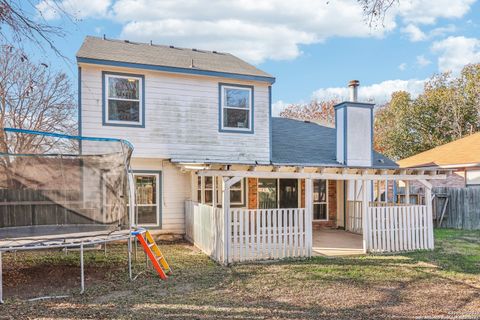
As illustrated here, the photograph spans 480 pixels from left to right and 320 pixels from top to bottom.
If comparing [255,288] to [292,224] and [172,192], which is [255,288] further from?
[172,192]

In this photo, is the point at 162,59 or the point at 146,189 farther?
the point at 162,59


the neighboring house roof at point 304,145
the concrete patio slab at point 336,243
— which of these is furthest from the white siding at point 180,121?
the concrete patio slab at point 336,243

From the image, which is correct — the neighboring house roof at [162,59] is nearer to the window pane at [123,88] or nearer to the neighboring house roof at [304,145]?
the window pane at [123,88]

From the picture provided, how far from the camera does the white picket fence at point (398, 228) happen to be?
9391mm

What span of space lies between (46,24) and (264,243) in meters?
5.97

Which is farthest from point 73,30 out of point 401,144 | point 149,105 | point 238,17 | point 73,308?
point 401,144

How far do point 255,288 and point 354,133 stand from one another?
846cm

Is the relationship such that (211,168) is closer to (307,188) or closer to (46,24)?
(307,188)

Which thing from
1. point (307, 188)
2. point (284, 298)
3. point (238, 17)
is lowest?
point (284, 298)

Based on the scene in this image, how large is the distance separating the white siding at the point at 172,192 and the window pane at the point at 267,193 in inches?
106

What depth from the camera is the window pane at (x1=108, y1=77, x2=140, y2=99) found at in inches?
411

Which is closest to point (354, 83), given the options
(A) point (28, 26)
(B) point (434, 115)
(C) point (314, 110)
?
(A) point (28, 26)

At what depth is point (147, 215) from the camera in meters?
11.1

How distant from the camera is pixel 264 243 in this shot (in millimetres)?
8391
